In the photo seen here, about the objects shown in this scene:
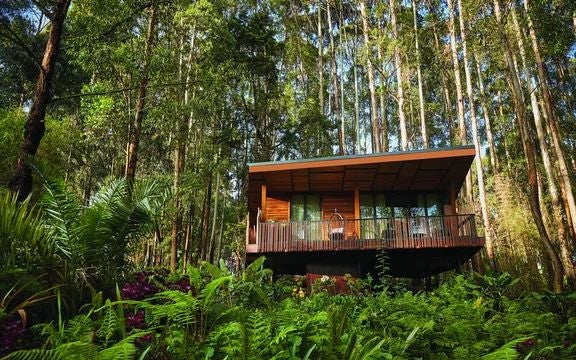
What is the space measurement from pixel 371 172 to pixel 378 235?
1932 millimetres

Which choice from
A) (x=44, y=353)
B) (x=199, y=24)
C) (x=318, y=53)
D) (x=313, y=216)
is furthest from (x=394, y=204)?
(x=318, y=53)

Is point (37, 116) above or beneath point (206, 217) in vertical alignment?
beneath

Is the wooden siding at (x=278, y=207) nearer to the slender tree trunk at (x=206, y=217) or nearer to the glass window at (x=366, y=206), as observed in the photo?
the glass window at (x=366, y=206)

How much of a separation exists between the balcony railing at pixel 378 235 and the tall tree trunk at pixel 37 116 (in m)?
8.40

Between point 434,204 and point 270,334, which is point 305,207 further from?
point 270,334

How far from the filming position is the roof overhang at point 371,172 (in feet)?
41.2

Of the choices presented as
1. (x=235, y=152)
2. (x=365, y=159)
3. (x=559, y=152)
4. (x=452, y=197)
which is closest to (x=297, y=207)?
(x=365, y=159)

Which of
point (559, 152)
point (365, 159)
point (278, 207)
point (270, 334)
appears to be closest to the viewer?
point (270, 334)

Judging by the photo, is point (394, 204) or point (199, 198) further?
point (199, 198)

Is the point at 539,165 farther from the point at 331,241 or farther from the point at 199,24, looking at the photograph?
the point at 199,24

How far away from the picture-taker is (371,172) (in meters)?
13.8

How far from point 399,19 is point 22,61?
19.4 metres

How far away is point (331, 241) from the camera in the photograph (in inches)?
496

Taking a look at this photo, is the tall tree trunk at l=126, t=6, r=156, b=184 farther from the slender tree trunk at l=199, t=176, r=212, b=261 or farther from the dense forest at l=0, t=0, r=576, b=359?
the slender tree trunk at l=199, t=176, r=212, b=261
